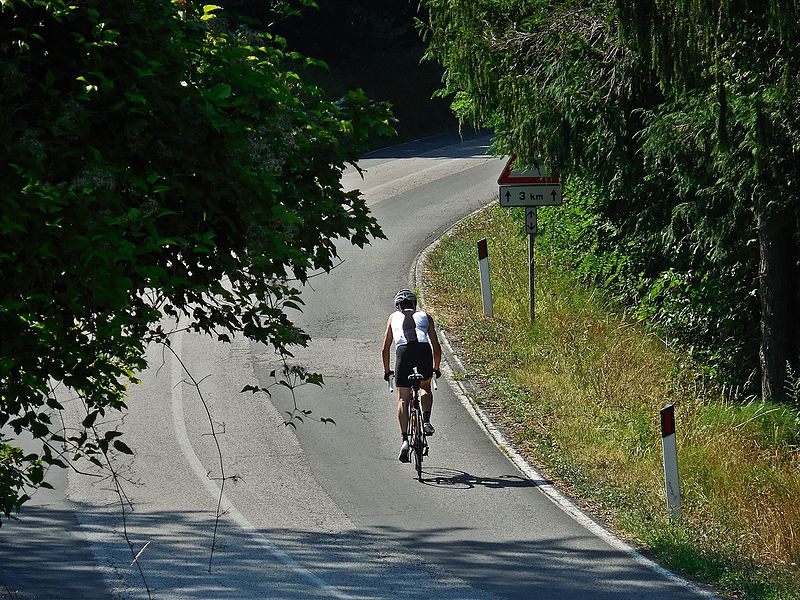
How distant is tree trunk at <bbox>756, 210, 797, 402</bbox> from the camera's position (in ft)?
43.4

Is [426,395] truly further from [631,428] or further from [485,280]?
[485,280]

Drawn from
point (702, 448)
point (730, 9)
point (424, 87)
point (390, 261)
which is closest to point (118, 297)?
point (730, 9)

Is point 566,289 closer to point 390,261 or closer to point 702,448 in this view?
point 390,261

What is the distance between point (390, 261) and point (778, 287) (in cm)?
1034

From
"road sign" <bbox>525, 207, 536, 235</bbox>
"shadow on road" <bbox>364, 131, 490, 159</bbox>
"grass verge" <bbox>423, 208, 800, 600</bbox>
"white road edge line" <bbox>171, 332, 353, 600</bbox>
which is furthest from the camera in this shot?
Result: "shadow on road" <bbox>364, 131, 490, 159</bbox>

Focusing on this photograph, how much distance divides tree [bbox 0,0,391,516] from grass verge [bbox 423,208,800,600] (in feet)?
17.5

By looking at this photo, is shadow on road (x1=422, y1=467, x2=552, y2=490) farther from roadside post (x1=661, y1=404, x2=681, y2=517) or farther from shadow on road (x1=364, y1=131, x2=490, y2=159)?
shadow on road (x1=364, y1=131, x2=490, y2=159)

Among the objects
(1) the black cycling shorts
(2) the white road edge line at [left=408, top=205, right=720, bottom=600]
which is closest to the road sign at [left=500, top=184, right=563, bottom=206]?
(2) the white road edge line at [left=408, top=205, right=720, bottom=600]

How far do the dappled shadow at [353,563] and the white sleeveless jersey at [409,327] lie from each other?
7.52 feet

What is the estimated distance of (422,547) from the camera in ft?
31.3

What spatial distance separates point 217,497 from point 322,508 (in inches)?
45.2

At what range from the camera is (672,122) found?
1193cm

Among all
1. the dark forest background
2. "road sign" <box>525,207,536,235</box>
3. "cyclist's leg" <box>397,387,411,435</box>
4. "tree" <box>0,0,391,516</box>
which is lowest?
"cyclist's leg" <box>397,387,411,435</box>

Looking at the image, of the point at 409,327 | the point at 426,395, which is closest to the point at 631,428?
the point at 426,395
